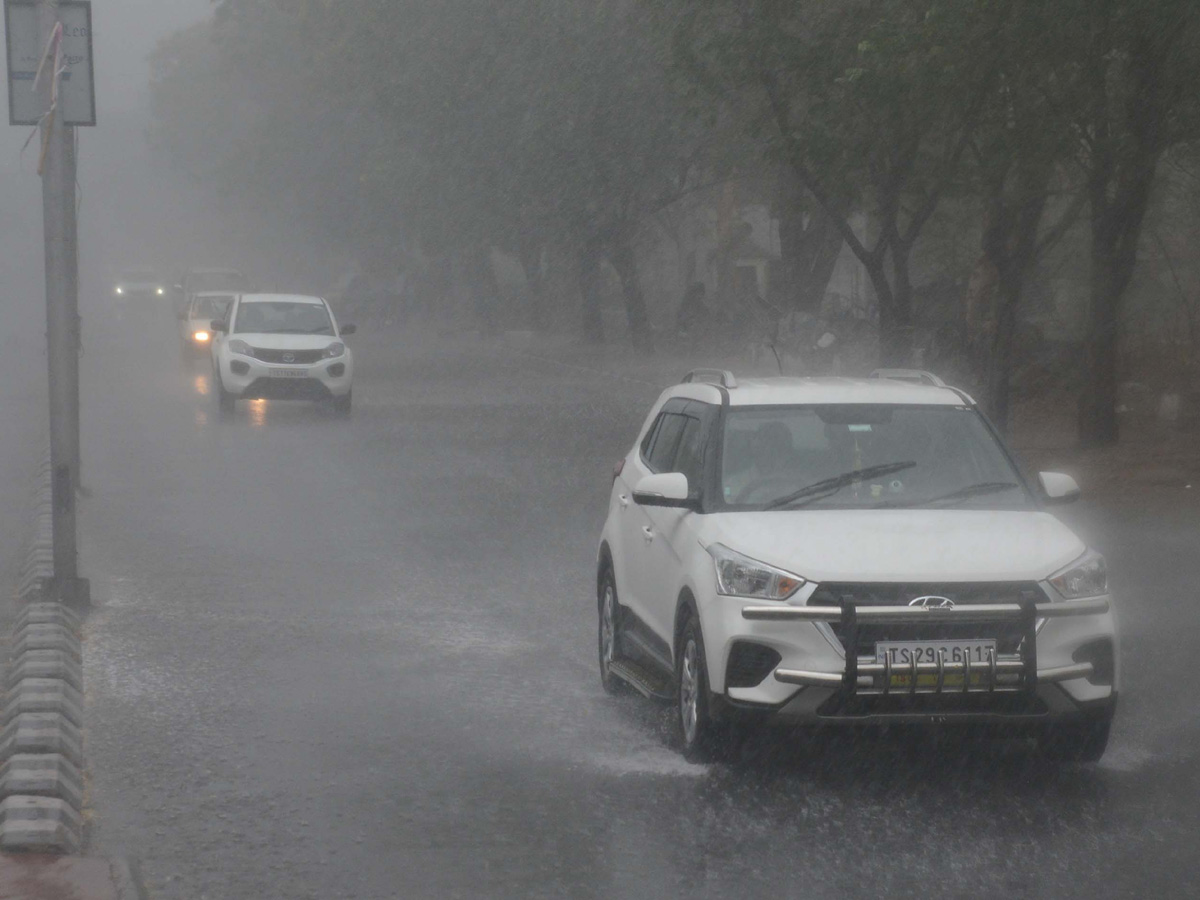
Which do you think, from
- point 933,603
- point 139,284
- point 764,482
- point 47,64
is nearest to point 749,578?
point 933,603

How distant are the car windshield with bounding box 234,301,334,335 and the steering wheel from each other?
824 inches

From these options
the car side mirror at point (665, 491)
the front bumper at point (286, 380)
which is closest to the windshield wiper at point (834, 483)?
the car side mirror at point (665, 491)

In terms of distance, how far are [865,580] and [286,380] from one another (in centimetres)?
2085

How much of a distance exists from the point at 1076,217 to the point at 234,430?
1108cm

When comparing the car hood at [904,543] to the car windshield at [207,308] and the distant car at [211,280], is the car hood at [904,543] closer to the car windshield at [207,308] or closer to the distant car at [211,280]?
the car windshield at [207,308]

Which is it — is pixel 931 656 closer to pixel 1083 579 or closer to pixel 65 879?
pixel 1083 579

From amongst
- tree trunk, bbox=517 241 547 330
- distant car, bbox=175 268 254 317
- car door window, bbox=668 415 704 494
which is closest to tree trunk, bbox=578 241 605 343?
tree trunk, bbox=517 241 547 330

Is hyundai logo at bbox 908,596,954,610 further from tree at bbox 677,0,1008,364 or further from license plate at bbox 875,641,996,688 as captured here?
tree at bbox 677,0,1008,364

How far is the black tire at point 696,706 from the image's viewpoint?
6918mm

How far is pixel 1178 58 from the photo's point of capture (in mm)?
17438

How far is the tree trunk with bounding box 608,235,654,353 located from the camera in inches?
1742

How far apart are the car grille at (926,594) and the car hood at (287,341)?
21121 mm

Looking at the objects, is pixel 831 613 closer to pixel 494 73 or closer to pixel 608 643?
pixel 608 643

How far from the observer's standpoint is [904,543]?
6.85m
